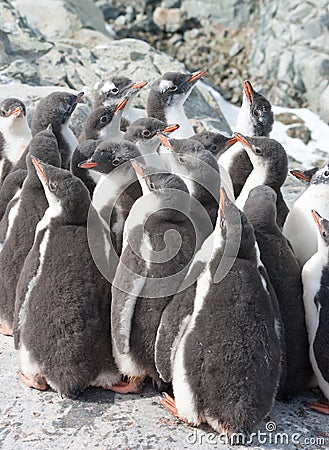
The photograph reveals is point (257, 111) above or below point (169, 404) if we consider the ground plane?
above

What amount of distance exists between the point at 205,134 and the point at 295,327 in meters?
1.85

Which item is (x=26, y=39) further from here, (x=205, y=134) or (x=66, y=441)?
(x=66, y=441)

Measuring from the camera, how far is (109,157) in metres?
4.25

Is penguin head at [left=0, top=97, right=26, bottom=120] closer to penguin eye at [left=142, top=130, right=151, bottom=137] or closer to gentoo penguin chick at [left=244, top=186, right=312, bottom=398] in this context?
penguin eye at [left=142, top=130, right=151, bottom=137]

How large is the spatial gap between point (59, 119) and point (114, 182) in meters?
1.24

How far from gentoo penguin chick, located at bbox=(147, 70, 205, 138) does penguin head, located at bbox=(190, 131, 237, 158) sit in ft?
2.55

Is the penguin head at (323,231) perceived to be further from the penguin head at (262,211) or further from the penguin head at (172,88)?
the penguin head at (172,88)

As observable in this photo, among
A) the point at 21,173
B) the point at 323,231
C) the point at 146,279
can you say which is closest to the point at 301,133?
the point at 21,173

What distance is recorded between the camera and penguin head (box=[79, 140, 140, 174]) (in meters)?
4.23

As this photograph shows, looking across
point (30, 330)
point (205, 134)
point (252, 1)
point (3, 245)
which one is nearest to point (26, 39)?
point (205, 134)

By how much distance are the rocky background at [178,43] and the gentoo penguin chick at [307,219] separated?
4.58 meters

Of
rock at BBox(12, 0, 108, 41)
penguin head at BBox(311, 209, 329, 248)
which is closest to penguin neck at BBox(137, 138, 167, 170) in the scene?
penguin head at BBox(311, 209, 329, 248)

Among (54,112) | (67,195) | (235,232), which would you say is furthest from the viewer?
(54,112)

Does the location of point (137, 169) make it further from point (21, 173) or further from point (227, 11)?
point (227, 11)
